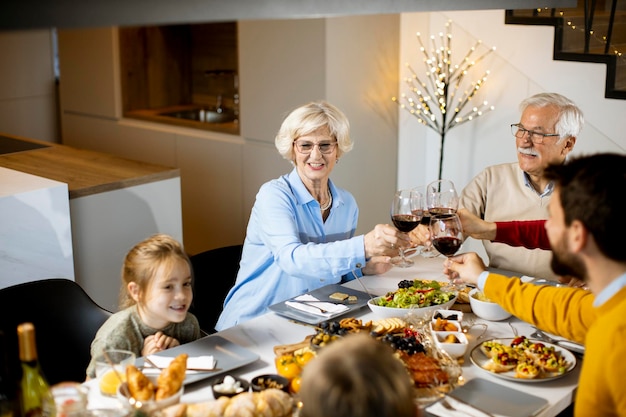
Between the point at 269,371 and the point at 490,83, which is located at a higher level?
the point at 490,83

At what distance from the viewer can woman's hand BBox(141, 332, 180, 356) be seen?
2279mm

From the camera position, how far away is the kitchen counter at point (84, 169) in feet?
12.3

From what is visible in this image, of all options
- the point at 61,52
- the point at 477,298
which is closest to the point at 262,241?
the point at 477,298

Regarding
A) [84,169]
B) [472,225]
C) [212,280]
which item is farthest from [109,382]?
[84,169]

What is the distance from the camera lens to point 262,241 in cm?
289

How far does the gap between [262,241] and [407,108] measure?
221 centimetres

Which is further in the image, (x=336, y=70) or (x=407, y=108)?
(x=407, y=108)

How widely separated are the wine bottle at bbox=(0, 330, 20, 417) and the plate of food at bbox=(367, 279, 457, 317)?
115 centimetres

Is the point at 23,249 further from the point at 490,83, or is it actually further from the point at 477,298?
the point at 490,83

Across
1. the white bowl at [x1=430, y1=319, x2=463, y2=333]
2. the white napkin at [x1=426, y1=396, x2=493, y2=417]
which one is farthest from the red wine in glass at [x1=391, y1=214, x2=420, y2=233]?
the white napkin at [x1=426, y1=396, x2=493, y2=417]

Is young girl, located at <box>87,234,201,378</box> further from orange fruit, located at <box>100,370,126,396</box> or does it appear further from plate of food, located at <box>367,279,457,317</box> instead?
plate of food, located at <box>367,279,457,317</box>

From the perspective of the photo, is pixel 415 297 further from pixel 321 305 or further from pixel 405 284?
pixel 321 305

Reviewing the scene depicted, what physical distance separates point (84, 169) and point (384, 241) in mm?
2051

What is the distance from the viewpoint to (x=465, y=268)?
2449mm
